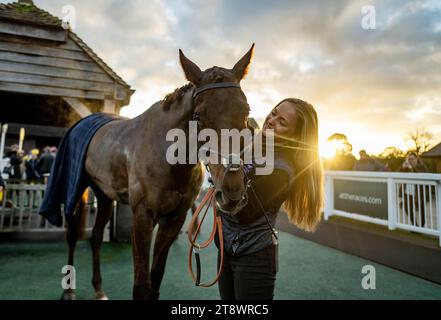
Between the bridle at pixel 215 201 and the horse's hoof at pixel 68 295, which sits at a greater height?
the bridle at pixel 215 201

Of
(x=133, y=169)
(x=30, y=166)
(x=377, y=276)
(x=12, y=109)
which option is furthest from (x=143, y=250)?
(x=12, y=109)

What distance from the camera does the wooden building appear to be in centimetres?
610

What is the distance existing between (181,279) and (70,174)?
210 centimetres

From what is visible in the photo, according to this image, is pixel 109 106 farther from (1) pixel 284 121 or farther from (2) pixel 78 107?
(1) pixel 284 121

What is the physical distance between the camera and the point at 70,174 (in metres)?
3.28

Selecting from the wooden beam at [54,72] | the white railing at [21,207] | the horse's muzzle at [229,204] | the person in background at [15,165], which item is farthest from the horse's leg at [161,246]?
the person in background at [15,165]

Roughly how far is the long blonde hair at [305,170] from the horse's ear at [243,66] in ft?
1.31

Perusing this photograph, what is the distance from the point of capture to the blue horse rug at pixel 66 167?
10.4 feet

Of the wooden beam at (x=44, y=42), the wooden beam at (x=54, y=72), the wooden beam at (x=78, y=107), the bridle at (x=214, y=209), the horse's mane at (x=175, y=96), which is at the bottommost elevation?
the bridle at (x=214, y=209)

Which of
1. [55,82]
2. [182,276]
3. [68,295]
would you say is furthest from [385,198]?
[55,82]

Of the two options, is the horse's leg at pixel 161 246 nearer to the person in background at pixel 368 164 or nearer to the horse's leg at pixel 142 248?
the horse's leg at pixel 142 248

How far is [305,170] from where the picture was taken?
162 centimetres

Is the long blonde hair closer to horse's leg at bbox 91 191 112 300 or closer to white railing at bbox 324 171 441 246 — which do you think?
horse's leg at bbox 91 191 112 300

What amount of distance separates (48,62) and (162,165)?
240 inches
